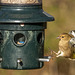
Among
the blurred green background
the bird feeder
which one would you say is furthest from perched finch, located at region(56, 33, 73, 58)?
the blurred green background

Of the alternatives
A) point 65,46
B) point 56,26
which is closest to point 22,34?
point 65,46

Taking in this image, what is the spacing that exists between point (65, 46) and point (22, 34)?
0.82 meters

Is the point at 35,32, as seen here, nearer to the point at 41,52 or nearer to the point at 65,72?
the point at 41,52

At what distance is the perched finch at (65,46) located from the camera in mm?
8117

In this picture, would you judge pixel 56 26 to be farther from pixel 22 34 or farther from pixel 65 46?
pixel 22 34

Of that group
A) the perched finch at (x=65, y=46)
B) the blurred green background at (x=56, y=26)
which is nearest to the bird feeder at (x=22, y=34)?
the perched finch at (x=65, y=46)

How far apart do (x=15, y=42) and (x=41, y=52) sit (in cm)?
51

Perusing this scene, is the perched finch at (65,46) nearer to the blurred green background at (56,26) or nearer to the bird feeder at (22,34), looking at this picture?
the bird feeder at (22,34)

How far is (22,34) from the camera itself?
26.3 feet

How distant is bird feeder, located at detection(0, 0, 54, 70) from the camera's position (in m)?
7.89

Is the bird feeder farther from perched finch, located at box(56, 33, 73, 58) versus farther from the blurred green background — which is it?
the blurred green background

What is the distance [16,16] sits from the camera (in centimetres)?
776

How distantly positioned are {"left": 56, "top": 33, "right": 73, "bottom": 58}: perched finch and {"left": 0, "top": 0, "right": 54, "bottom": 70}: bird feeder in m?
0.37

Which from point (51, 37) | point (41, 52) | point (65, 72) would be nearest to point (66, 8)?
point (51, 37)
